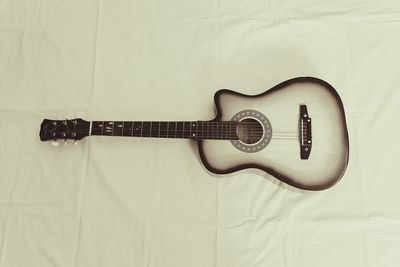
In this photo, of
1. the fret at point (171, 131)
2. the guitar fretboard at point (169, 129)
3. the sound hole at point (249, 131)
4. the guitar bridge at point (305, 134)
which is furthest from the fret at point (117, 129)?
the guitar bridge at point (305, 134)

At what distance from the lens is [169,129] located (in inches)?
40.9

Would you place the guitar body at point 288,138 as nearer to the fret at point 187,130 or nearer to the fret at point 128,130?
the fret at point 187,130

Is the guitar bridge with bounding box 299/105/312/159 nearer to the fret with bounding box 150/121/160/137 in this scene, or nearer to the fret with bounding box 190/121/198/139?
the fret with bounding box 190/121/198/139

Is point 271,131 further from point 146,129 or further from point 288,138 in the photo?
point 146,129

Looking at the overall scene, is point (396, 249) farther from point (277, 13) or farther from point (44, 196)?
point (44, 196)

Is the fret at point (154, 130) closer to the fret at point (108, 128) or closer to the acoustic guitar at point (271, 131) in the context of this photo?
the acoustic guitar at point (271, 131)

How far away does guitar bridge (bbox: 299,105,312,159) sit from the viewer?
3.26 ft

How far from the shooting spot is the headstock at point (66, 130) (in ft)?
3.44

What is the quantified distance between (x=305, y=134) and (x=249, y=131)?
0.53 ft

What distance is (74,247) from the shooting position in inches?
40.8

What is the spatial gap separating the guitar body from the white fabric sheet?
2.9 inches

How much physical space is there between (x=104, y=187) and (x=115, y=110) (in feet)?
0.83

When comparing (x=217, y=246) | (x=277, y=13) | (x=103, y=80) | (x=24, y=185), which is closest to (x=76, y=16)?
(x=103, y=80)

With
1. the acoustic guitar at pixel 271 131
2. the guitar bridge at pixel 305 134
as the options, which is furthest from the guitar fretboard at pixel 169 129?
the guitar bridge at pixel 305 134
